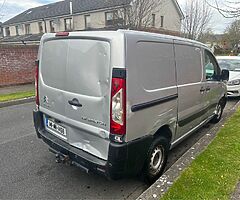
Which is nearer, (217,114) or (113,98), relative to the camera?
(113,98)

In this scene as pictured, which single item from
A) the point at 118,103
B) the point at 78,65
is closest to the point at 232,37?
the point at 78,65

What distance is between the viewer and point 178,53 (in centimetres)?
332

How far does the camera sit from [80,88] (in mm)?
2707

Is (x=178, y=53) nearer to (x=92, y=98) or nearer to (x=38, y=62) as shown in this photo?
(x=92, y=98)

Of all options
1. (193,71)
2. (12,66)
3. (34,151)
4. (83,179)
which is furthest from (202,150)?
(12,66)

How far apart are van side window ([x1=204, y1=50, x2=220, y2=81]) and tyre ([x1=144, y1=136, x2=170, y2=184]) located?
1.84 metres

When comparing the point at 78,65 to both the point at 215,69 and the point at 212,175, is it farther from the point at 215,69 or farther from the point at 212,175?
the point at 215,69

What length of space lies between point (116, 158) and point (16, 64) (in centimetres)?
1071

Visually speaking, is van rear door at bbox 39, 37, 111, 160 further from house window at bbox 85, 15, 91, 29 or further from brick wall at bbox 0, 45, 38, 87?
house window at bbox 85, 15, 91, 29

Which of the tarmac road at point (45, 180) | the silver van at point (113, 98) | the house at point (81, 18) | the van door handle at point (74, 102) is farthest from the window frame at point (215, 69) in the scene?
the house at point (81, 18)

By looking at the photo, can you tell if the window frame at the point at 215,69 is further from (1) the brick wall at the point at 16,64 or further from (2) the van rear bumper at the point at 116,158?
(1) the brick wall at the point at 16,64

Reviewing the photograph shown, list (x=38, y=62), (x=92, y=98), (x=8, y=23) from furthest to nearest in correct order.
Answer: (x=8, y=23) → (x=38, y=62) → (x=92, y=98)

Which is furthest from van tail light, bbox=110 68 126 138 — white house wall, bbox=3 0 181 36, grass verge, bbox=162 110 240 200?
white house wall, bbox=3 0 181 36

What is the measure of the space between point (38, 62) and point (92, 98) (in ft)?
4.57
